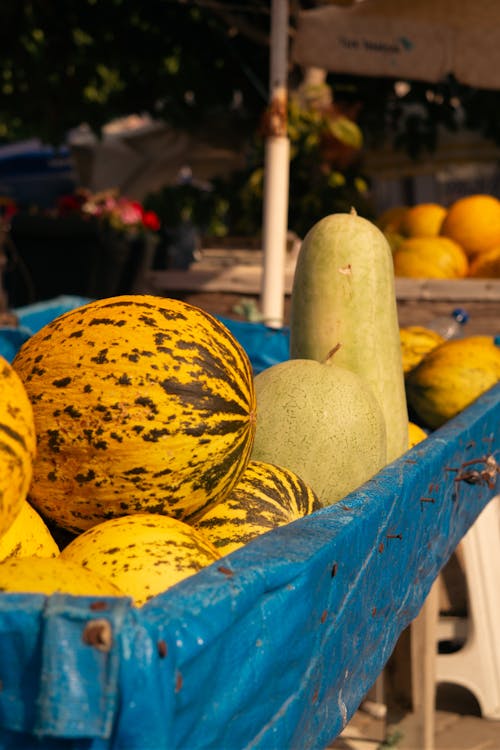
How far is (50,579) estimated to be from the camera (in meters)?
1.12

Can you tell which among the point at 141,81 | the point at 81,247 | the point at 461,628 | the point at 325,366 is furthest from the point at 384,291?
the point at 141,81

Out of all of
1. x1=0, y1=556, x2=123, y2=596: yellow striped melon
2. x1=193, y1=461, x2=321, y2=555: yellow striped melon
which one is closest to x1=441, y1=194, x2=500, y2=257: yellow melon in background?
x1=193, y1=461, x2=321, y2=555: yellow striped melon

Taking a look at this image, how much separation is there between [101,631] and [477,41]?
4906 millimetres

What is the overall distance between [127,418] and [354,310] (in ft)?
3.41

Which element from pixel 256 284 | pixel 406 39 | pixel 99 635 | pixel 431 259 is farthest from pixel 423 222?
pixel 99 635

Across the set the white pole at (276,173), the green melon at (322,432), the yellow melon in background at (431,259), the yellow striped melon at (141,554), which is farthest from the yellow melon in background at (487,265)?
the yellow striped melon at (141,554)

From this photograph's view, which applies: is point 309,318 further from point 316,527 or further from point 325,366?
point 316,527

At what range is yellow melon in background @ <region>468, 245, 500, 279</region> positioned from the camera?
5902 mm

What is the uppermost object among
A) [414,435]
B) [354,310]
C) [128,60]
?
[128,60]

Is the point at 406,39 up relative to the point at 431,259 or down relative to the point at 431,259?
up

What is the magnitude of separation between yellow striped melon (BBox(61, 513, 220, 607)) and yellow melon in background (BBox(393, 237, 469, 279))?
4.76 m

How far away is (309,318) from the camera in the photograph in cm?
240

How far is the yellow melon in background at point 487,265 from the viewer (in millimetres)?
5902

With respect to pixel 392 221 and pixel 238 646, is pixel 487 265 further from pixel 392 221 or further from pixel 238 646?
pixel 238 646
